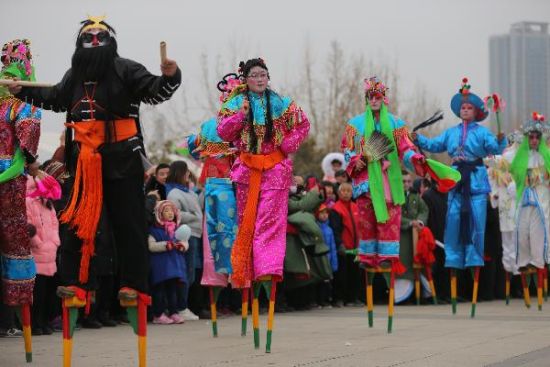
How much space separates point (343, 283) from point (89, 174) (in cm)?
910

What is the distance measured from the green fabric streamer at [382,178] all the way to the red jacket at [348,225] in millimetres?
4602

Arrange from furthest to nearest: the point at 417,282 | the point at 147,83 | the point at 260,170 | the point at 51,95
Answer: the point at 417,282 → the point at 260,170 → the point at 51,95 → the point at 147,83

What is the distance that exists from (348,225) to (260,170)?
6.70m

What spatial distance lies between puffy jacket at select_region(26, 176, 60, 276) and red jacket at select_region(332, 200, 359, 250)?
522 centimetres

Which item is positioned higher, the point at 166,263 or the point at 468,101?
Result: the point at 468,101

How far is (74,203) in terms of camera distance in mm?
7484

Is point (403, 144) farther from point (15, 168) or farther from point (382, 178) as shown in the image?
point (15, 168)

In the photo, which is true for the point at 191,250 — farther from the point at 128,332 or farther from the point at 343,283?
the point at 343,283

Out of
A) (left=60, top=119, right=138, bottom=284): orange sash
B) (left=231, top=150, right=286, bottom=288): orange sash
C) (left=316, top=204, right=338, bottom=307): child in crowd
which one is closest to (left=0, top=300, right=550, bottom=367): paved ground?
(left=231, top=150, right=286, bottom=288): orange sash

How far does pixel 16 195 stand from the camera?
8562 mm

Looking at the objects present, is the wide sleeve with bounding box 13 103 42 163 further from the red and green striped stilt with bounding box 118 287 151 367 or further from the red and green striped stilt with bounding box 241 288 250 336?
the red and green striped stilt with bounding box 241 288 250 336

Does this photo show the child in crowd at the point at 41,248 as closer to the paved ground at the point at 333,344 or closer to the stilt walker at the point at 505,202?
the paved ground at the point at 333,344

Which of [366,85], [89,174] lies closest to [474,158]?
[366,85]

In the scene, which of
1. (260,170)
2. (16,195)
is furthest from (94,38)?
(260,170)
